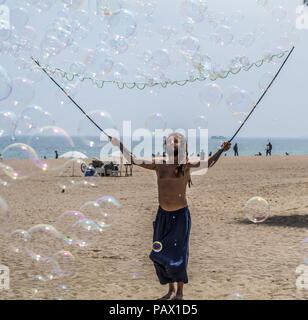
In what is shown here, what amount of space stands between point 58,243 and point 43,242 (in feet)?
1.00

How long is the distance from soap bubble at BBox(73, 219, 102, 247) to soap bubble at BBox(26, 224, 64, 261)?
1.21 ft

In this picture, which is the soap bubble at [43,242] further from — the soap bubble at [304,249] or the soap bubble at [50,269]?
the soap bubble at [304,249]

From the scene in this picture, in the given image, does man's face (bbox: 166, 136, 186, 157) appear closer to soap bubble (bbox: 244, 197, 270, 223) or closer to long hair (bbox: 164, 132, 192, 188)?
long hair (bbox: 164, 132, 192, 188)

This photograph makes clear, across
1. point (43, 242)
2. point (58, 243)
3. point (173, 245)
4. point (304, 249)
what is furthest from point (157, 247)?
point (43, 242)

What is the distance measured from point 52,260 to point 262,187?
12853 millimetres

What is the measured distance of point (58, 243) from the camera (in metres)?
8.93

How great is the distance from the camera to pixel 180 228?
522 cm

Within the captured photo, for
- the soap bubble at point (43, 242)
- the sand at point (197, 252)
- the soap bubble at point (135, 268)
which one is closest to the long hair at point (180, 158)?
the sand at point (197, 252)

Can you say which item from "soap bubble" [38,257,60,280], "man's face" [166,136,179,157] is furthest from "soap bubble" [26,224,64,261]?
"man's face" [166,136,179,157]

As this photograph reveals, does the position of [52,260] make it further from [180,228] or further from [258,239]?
[258,239]

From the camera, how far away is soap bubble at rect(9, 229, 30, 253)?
28.1 ft

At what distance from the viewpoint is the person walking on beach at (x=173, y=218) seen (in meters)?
5.20

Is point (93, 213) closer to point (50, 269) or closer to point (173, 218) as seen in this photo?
point (50, 269)

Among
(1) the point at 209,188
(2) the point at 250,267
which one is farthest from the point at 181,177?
(1) the point at 209,188
